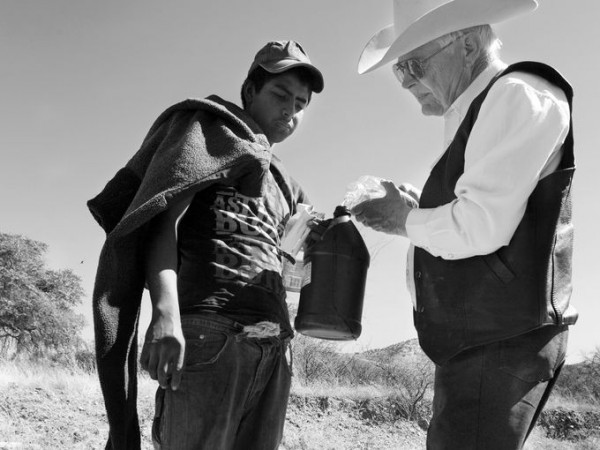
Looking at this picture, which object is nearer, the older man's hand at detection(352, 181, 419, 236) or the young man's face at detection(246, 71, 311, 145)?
the older man's hand at detection(352, 181, 419, 236)

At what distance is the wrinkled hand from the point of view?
233cm

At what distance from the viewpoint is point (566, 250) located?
7.16 feet

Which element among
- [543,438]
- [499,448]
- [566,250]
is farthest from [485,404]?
[543,438]

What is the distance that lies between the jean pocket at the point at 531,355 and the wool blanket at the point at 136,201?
1268mm

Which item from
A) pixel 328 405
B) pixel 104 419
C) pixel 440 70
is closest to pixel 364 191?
pixel 440 70

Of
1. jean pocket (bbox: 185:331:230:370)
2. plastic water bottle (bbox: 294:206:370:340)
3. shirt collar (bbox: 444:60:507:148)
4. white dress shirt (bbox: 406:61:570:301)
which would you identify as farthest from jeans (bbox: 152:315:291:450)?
shirt collar (bbox: 444:60:507:148)

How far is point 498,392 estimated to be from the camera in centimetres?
204

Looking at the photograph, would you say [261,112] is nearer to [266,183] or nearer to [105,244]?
[266,183]

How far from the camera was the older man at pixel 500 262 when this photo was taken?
204 centimetres

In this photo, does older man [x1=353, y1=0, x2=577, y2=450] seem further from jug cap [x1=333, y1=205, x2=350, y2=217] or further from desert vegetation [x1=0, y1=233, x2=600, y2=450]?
desert vegetation [x1=0, y1=233, x2=600, y2=450]

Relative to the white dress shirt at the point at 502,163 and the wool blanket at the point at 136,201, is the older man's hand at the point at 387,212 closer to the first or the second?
the white dress shirt at the point at 502,163

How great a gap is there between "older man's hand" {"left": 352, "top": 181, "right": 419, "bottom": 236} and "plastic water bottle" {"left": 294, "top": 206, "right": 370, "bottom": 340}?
480 mm

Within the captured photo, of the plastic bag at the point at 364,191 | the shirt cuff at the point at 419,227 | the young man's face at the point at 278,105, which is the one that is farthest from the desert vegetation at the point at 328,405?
the shirt cuff at the point at 419,227

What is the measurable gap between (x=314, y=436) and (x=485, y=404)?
7886mm
